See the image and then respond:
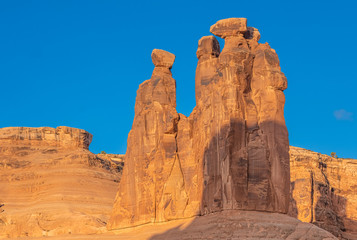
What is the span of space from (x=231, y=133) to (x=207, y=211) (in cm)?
481

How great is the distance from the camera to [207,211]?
45781 millimetres

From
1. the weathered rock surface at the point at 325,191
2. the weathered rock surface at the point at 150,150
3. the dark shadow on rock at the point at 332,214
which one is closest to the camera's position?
the weathered rock surface at the point at 150,150

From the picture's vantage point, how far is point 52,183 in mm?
68625

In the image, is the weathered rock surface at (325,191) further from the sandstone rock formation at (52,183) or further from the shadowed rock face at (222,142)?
the shadowed rock face at (222,142)

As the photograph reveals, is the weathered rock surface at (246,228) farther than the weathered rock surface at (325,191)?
No

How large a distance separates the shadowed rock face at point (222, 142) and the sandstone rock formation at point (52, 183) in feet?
28.4

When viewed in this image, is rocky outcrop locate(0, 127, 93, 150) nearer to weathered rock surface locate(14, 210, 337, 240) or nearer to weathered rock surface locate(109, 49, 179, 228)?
weathered rock surface locate(109, 49, 179, 228)

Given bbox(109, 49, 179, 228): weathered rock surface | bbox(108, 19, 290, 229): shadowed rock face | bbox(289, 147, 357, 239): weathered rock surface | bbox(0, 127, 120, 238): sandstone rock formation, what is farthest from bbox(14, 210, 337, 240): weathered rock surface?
bbox(289, 147, 357, 239): weathered rock surface

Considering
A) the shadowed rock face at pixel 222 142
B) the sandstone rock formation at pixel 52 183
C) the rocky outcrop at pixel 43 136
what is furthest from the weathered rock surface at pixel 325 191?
the shadowed rock face at pixel 222 142

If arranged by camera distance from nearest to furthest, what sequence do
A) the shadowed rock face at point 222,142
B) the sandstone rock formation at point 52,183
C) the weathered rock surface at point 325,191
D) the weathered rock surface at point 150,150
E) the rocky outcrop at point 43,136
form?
1. the shadowed rock face at point 222,142
2. the weathered rock surface at point 150,150
3. the sandstone rock formation at point 52,183
4. the rocky outcrop at point 43,136
5. the weathered rock surface at point 325,191

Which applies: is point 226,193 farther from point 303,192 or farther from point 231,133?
point 303,192

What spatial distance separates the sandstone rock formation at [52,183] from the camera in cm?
6269

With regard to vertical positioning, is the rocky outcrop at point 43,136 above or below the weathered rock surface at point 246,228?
above

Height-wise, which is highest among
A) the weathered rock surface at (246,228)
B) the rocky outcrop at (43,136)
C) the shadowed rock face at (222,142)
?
the rocky outcrop at (43,136)
